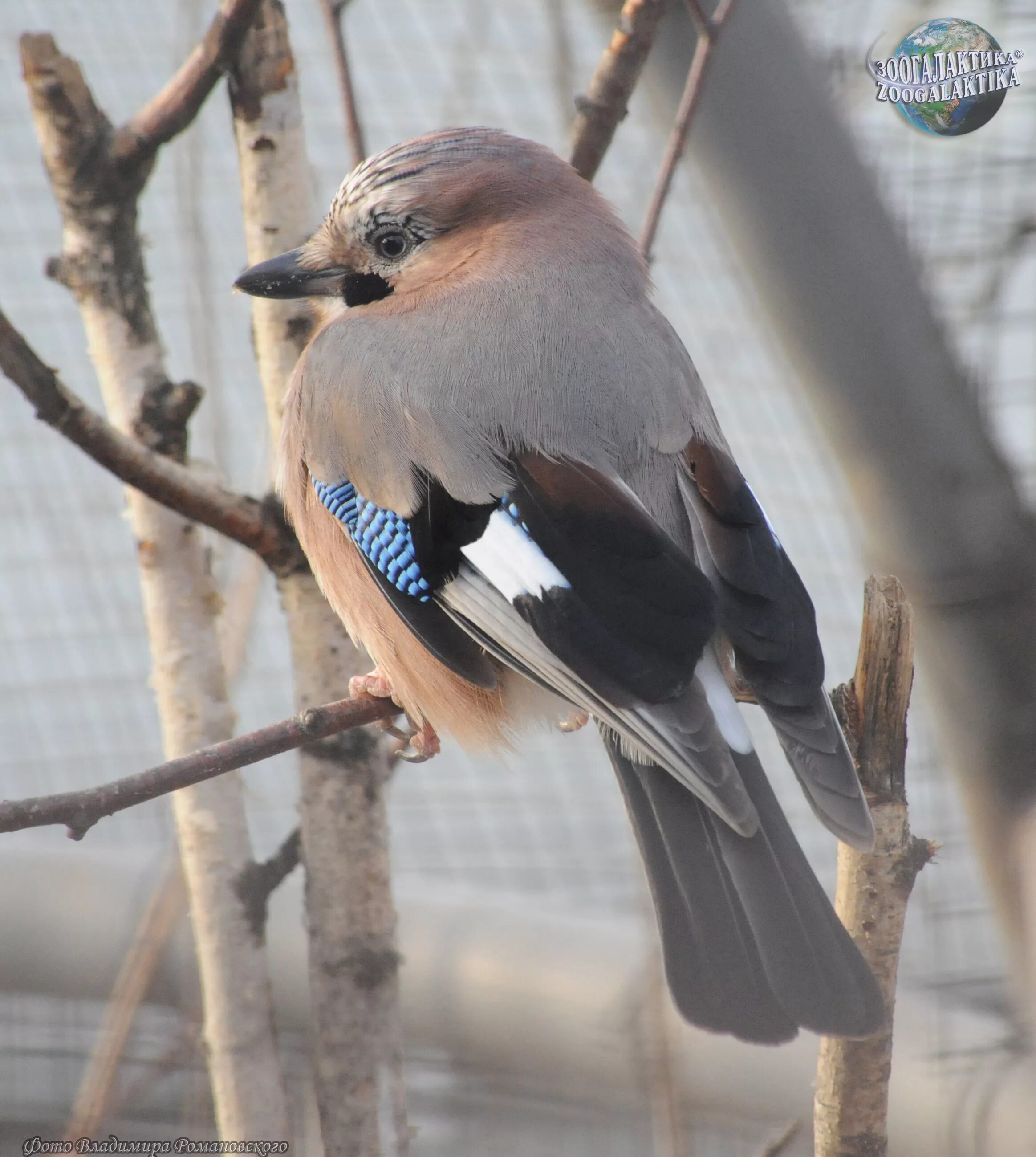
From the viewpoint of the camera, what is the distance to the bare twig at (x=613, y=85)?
7.06ft

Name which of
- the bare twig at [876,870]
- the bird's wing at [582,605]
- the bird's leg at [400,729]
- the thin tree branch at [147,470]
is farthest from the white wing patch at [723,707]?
the thin tree branch at [147,470]

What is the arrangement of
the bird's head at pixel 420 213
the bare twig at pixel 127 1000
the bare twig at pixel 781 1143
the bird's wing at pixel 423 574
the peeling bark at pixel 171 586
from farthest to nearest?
the bird's head at pixel 420 213
the peeling bark at pixel 171 586
the bare twig at pixel 127 1000
the bird's wing at pixel 423 574
the bare twig at pixel 781 1143

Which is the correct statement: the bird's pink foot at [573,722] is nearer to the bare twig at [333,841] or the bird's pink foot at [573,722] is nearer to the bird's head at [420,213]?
the bare twig at [333,841]

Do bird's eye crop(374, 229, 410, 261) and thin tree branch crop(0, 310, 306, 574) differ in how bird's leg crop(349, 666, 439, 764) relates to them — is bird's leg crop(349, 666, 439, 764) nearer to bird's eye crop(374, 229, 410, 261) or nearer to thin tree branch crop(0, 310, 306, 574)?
thin tree branch crop(0, 310, 306, 574)

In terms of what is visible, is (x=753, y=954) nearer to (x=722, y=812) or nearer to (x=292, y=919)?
(x=722, y=812)

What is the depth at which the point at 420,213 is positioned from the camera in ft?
7.55

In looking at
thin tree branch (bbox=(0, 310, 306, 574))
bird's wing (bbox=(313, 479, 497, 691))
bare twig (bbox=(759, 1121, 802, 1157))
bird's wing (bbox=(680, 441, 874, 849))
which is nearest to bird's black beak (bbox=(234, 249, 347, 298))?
thin tree branch (bbox=(0, 310, 306, 574))

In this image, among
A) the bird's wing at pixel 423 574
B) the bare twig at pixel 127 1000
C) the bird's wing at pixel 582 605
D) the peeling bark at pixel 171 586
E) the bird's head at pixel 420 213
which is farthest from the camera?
the bird's head at pixel 420 213

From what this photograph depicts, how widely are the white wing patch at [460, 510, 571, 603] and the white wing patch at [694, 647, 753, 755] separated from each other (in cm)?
21

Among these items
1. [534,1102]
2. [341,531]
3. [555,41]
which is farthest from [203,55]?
[534,1102]

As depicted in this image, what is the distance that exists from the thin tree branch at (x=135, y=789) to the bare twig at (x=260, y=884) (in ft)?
1.98

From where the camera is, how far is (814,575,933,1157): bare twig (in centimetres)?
156

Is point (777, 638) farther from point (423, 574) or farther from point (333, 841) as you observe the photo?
point (333, 841)

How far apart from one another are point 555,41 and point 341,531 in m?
0.99
